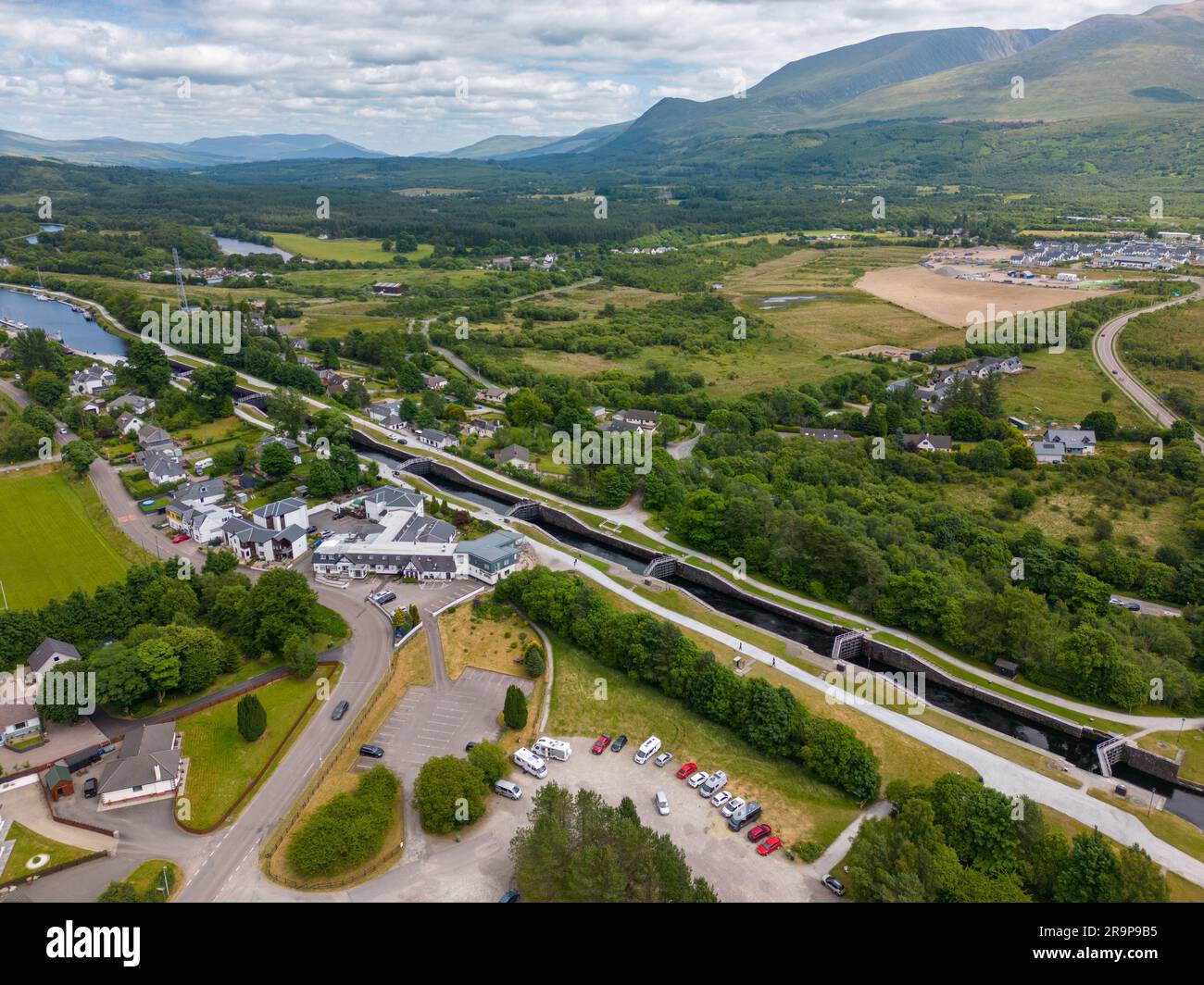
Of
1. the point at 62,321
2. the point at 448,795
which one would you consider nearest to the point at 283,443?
the point at 448,795

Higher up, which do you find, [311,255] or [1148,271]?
[311,255]

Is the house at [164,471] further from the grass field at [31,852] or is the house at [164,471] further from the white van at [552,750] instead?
the white van at [552,750]

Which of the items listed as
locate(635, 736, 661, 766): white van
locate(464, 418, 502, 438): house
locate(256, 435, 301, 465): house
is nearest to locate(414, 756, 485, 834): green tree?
locate(635, 736, 661, 766): white van

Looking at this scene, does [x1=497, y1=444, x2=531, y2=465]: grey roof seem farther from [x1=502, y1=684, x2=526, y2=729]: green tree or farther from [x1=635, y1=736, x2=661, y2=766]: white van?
[x1=635, y1=736, x2=661, y2=766]: white van

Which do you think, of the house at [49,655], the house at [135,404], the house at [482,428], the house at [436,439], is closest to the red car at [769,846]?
the house at [49,655]

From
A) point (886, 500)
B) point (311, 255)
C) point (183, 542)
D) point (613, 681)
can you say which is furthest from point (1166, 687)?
point (311, 255)

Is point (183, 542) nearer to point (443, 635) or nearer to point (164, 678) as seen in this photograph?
point (164, 678)

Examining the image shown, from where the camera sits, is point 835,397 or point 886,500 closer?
point 886,500
